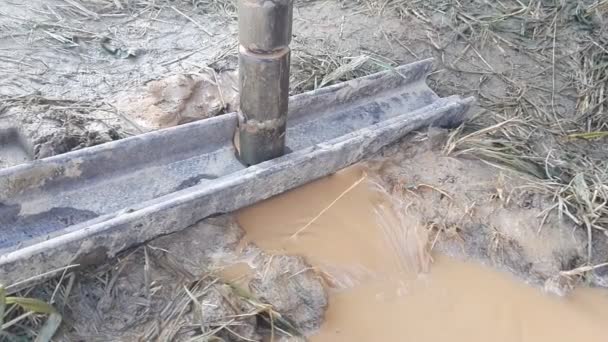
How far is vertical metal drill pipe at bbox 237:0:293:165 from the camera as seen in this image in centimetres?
241

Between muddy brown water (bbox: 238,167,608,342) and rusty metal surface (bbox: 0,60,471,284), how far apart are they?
18 cm

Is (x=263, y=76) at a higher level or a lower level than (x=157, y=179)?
higher

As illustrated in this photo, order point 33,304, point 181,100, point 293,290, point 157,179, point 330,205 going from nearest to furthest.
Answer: point 33,304 → point 293,290 → point 157,179 → point 330,205 → point 181,100

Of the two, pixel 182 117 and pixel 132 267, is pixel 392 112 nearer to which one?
pixel 182 117

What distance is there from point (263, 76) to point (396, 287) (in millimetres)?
1097

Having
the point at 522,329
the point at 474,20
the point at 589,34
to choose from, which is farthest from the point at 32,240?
the point at 589,34

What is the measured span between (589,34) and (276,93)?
2.99 meters

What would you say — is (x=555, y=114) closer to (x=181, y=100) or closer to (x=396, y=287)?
(x=396, y=287)

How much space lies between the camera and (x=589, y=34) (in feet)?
14.9

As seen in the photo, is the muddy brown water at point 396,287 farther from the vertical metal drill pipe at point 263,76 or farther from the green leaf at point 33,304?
the green leaf at point 33,304

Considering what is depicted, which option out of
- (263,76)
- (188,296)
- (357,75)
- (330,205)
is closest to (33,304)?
(188,296)

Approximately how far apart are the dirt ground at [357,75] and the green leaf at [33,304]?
77 mm

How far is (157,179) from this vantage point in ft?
9.41

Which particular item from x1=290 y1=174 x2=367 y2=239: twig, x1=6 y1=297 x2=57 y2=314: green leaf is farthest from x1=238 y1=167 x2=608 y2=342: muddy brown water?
x1=6 y1=297 x2=57 y2=314: green leaf
